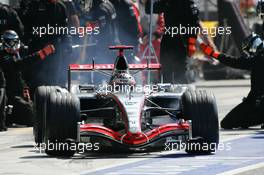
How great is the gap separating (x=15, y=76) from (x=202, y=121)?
6.15m

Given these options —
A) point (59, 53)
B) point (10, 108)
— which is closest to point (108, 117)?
point (10, 108)

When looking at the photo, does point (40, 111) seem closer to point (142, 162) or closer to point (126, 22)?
point (142, 162)

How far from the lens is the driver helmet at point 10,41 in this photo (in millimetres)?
19672

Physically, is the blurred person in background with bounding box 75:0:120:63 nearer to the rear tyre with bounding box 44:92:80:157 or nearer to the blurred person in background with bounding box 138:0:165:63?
the blurred person in background with bounding box 138:0:165:63

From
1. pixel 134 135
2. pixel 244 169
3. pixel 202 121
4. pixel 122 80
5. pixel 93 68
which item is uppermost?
pixel 93 68

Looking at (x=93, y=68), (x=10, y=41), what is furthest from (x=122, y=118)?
(x=10, y=41)

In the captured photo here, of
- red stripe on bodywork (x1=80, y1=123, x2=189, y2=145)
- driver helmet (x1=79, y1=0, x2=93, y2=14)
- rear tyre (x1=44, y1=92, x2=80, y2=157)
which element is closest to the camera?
rear tyre (x1=44, y1=92, x2=80, y2=157)

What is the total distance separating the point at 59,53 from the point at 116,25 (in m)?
3.11

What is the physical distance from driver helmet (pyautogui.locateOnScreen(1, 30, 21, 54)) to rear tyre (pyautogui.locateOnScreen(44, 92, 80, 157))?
5078 mm

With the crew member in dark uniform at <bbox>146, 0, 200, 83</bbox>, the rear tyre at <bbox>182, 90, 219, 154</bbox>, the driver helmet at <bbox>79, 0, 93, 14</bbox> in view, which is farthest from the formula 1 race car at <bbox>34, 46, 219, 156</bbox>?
the driver helmet at <bbox>79, 0, 93, 14</bbox>

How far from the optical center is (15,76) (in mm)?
20250

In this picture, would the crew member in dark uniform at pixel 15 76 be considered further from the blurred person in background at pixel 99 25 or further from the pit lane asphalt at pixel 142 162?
the blurred person in background at pixel 99 25

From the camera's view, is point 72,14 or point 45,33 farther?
point 72,14

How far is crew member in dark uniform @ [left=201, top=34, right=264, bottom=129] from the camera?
19.1m
